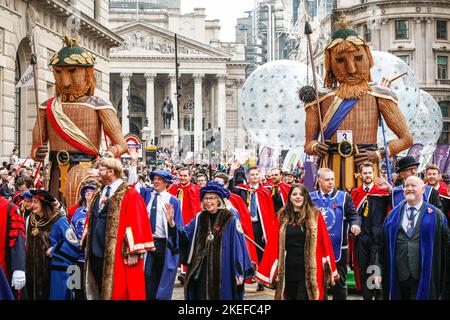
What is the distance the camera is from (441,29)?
58.0 m

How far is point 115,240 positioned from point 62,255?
1.23m

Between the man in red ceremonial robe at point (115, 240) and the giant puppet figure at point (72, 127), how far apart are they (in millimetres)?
3482

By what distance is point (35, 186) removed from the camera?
12.2 metres

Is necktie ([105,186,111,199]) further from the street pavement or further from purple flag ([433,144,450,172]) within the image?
purple flag ([433,144,450,172])

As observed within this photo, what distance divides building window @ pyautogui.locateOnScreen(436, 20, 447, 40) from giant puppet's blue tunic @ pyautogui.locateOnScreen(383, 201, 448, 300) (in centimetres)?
5265

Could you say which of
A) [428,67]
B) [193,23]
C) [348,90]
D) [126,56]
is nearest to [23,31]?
[348,90]

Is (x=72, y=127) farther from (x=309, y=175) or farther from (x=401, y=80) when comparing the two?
(x=401, y=80)

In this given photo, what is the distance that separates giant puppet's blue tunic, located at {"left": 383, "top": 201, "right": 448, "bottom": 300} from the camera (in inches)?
288

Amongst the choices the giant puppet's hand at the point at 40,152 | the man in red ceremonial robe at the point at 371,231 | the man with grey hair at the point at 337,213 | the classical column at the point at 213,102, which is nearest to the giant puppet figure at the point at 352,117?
the man in red ceremonial robe at the point at 371,231

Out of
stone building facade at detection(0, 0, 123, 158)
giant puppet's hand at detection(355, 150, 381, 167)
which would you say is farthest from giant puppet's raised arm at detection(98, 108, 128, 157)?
stone building facade at detection(0, 0, 123, 158)

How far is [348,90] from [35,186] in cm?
465

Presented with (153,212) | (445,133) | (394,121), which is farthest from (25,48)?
(445,133)
